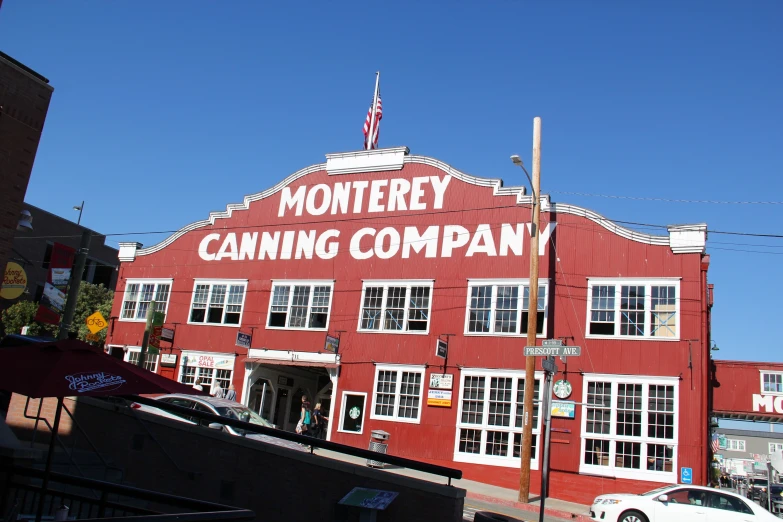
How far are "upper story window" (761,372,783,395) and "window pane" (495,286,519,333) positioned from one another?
33.7 ft

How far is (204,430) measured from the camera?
11156 mm

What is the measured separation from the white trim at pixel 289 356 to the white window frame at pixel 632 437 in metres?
9.84

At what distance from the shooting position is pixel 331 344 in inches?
1002

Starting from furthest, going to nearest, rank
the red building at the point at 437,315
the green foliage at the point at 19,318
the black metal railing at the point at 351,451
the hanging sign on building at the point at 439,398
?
the green foliage at the point at 19,318 < the hanging sign on building at the point at 439,398 < the red building at the point at 437,315 < the black metal railing at the point at 351,451

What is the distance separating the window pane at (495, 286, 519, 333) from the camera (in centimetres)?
2330

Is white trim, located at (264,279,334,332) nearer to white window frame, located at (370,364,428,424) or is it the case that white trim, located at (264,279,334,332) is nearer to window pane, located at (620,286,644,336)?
white window frame, located at (370,364,428,424)

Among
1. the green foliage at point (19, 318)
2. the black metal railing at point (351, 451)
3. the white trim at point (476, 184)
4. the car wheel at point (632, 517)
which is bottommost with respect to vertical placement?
the car wheel at point (632, 517)

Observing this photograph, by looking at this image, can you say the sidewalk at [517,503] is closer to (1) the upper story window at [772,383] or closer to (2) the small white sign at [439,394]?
(2) the small white sign at [439,394]

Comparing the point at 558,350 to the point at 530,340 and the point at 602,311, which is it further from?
the point at 602,311

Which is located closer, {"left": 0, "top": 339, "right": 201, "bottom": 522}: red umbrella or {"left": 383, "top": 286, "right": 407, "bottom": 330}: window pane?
{"left": 0, "top": 339, "right": 201, "bottom": 522}: red umbrella

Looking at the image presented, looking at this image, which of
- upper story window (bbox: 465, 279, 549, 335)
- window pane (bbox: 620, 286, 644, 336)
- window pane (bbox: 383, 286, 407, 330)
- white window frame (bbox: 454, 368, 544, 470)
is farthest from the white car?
window pane (bbox: 383, 286, 407, 330)

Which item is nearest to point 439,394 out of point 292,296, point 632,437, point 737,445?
point 632,437

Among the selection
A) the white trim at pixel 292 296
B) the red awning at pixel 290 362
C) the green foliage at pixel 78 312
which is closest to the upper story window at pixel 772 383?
the red awning at pixel 290 362

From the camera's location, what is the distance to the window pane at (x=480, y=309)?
23.8m
